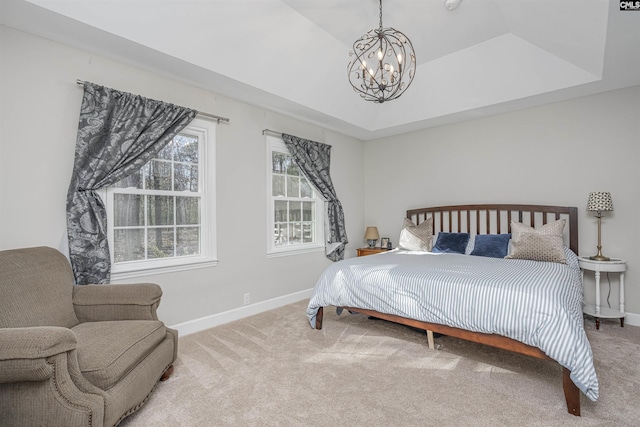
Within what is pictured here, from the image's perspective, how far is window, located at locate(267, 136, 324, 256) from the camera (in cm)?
406

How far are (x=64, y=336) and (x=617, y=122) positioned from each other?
5.06 metres

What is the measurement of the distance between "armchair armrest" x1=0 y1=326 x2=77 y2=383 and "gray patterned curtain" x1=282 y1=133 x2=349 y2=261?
320 centimetres

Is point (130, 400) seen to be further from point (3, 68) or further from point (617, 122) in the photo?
point (617, 122)

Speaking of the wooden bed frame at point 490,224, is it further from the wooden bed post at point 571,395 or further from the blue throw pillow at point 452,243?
the blue throw pillow at point 452,243

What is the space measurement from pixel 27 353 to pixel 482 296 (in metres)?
2.58

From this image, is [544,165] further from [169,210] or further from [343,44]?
[169,210]

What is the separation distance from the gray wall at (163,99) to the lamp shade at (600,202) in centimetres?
311

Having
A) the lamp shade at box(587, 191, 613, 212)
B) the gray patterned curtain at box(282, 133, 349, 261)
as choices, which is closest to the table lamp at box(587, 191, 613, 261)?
the lamp shade at box(587, 191, 613, 212)

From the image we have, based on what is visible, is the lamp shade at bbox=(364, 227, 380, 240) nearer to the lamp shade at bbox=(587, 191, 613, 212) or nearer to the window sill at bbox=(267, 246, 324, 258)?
the window sill at bbox=(267, 246, 324, 258)

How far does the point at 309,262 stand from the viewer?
15.0 ft

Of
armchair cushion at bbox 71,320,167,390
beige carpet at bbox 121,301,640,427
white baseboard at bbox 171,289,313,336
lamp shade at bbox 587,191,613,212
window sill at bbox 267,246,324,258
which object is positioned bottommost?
beige carpet at bbox 121,301,640,427

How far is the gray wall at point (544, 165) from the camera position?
338 centimetres

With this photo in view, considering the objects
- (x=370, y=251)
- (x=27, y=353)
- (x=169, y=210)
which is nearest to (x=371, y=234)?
(x=370, y=251)

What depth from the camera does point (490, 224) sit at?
14.0 feet
